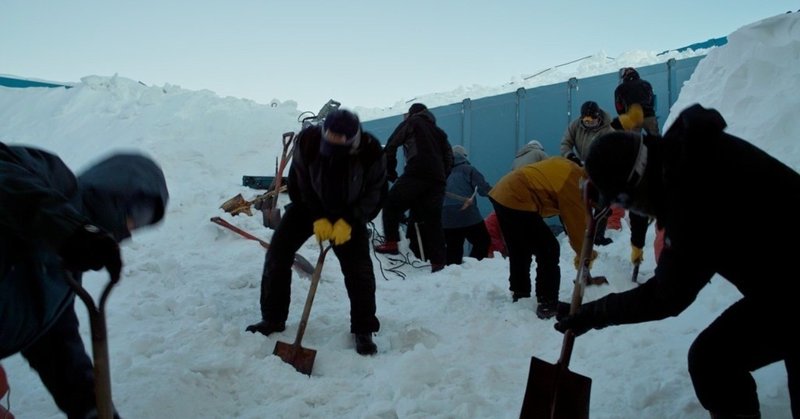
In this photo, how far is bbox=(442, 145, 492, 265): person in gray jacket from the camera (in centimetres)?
650

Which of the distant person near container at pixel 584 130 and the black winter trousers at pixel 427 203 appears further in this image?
the black winter trousers at pixel 427 203

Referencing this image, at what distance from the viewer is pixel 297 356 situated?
3219 millimetres

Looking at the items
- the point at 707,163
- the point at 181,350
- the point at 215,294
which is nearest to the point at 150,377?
the point at 181,350

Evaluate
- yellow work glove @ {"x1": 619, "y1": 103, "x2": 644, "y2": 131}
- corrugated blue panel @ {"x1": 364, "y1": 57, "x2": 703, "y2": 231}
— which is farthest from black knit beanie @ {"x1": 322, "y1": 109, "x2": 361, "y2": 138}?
corrugated blue panel @ {"x1": 364, "y1": 57, "x2": 703, "y2": 231}

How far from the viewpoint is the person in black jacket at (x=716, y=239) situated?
1.67 meters

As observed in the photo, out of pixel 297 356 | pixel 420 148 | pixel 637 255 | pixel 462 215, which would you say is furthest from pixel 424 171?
pixel 297 356

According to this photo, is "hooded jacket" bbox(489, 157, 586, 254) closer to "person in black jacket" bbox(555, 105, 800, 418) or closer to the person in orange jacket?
the person in orange jacket

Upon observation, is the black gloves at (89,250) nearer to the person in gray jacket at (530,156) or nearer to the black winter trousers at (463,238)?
the person in gray jacket at (530,156)

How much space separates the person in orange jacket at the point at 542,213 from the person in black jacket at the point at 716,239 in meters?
1.83

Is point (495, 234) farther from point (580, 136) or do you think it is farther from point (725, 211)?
point (725, 211)

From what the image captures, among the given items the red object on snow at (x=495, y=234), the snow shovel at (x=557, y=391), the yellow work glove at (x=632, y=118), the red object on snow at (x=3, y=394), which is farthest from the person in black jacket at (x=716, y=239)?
the red object on snow at (x=495, y=234)

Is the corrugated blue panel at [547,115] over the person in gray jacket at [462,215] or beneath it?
over

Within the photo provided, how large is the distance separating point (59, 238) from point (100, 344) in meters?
0.37

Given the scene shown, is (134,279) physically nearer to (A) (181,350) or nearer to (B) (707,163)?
(A) (181,350)
